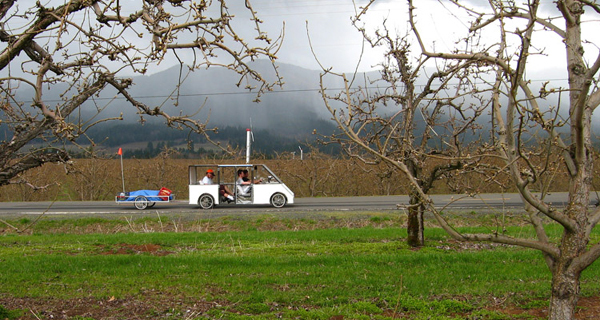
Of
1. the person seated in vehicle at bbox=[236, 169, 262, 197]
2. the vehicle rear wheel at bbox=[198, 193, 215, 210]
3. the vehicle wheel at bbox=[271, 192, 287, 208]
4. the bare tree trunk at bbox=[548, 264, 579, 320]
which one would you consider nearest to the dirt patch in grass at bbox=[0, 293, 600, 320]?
the bare tree trunk at bbox=[548, 264, 579, 320]

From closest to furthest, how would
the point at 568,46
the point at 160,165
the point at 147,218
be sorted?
1. the point at 568,46
2. the point at 147,218
3. the point at 160,165

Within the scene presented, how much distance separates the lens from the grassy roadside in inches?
258

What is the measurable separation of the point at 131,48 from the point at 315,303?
3.70 meters

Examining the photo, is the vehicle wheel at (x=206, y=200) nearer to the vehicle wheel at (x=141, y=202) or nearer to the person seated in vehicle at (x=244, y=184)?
the person seated in vehicle at (x=244, y=184)

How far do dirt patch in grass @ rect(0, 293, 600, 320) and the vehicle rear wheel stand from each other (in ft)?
47.0

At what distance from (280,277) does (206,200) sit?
13867 millimetres

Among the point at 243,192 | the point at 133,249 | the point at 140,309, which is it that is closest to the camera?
the point at 140,309

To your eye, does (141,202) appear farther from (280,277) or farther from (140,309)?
(140,309)

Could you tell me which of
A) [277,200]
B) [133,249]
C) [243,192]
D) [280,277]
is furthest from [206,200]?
[280,277]

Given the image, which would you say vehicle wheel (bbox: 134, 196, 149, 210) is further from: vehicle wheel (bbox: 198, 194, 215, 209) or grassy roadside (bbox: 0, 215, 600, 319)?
grassy roadside (bbox: 0, 215, 600, 319)

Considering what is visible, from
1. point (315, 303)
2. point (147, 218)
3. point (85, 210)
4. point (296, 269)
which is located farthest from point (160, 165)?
point (315, 303)

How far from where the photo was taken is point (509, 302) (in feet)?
22.1

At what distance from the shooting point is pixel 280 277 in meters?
8.12

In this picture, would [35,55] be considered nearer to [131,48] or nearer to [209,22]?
[131,48]
